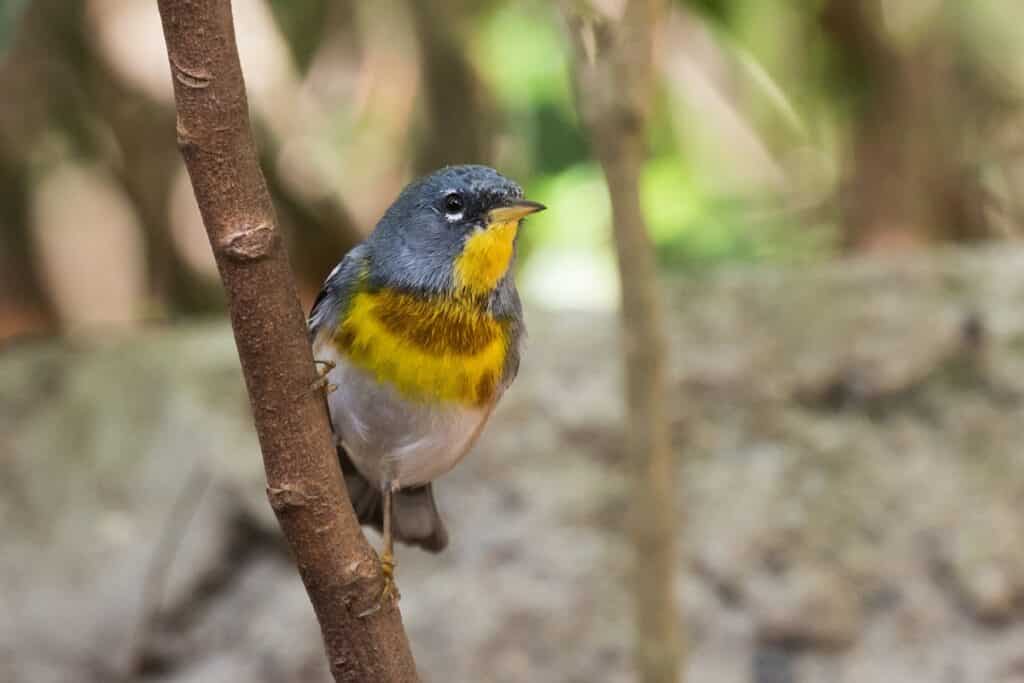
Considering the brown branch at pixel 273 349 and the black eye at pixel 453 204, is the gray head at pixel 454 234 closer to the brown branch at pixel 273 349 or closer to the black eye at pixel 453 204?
the black eye at pixel 453 204

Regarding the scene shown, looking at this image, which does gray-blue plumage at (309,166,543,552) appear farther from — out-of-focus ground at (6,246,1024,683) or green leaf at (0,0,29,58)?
out-of-focus ground at (6,246,1024,683)

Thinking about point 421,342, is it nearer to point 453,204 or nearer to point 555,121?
point 453,204

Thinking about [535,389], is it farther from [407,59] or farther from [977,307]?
[407,59]

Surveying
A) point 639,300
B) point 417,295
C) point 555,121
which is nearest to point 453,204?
point 417,295

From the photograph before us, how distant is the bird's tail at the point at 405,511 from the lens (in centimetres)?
233

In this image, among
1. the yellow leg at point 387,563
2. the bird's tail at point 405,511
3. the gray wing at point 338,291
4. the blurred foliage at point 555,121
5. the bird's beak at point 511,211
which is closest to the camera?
the yellow leg at point 387,563

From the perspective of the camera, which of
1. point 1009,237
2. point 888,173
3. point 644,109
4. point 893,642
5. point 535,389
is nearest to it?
point 644,109

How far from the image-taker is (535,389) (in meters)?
3.58

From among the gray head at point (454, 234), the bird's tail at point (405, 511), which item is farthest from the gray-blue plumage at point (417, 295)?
the bird's tail at point (405, 511)

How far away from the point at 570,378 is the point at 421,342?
63.0 inches

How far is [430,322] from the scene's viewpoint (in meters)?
2.04

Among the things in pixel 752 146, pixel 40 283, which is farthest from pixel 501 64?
pixel 40 283

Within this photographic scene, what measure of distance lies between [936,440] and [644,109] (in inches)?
52.3

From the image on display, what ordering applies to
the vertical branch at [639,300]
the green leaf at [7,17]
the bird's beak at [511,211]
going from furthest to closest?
the green leaf at [7,17], the vertical branch at [639,300], the bird's beak at [511,211]
